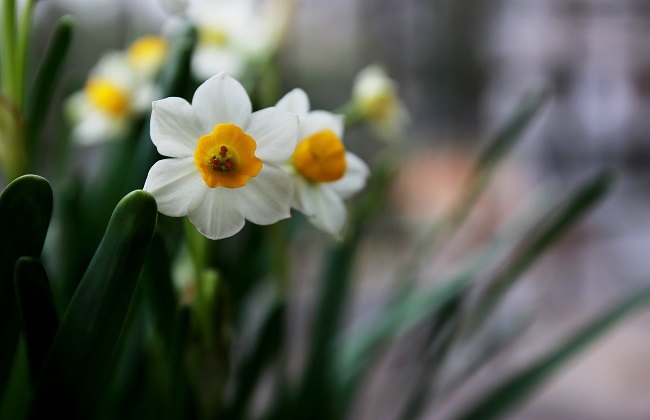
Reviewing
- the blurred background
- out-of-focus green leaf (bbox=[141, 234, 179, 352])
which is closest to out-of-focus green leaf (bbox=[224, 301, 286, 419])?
out-of-focus green leaf (bbox=[141, 234, 179, 352])

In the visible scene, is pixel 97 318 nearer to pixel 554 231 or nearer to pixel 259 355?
pixel 259 355

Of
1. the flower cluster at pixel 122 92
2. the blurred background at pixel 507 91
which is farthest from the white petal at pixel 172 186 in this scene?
the blurred background at pixel 507 91

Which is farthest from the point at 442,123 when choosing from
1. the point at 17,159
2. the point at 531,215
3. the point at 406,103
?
the point at 17,159

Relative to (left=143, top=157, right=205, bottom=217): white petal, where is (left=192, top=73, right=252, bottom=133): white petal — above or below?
above

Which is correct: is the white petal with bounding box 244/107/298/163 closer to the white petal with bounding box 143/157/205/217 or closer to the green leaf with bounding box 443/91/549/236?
the white petal with bounding box 143/157/205/217

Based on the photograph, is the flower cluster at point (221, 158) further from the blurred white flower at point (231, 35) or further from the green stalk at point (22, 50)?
the blurred white flower at point (231, 35)

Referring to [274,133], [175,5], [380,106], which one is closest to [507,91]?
[380,106]

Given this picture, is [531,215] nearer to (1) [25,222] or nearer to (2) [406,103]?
(1) [25,222]

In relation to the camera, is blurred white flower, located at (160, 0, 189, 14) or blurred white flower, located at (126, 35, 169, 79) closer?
blurred white flower, located at (160, 0, 189, 14)
